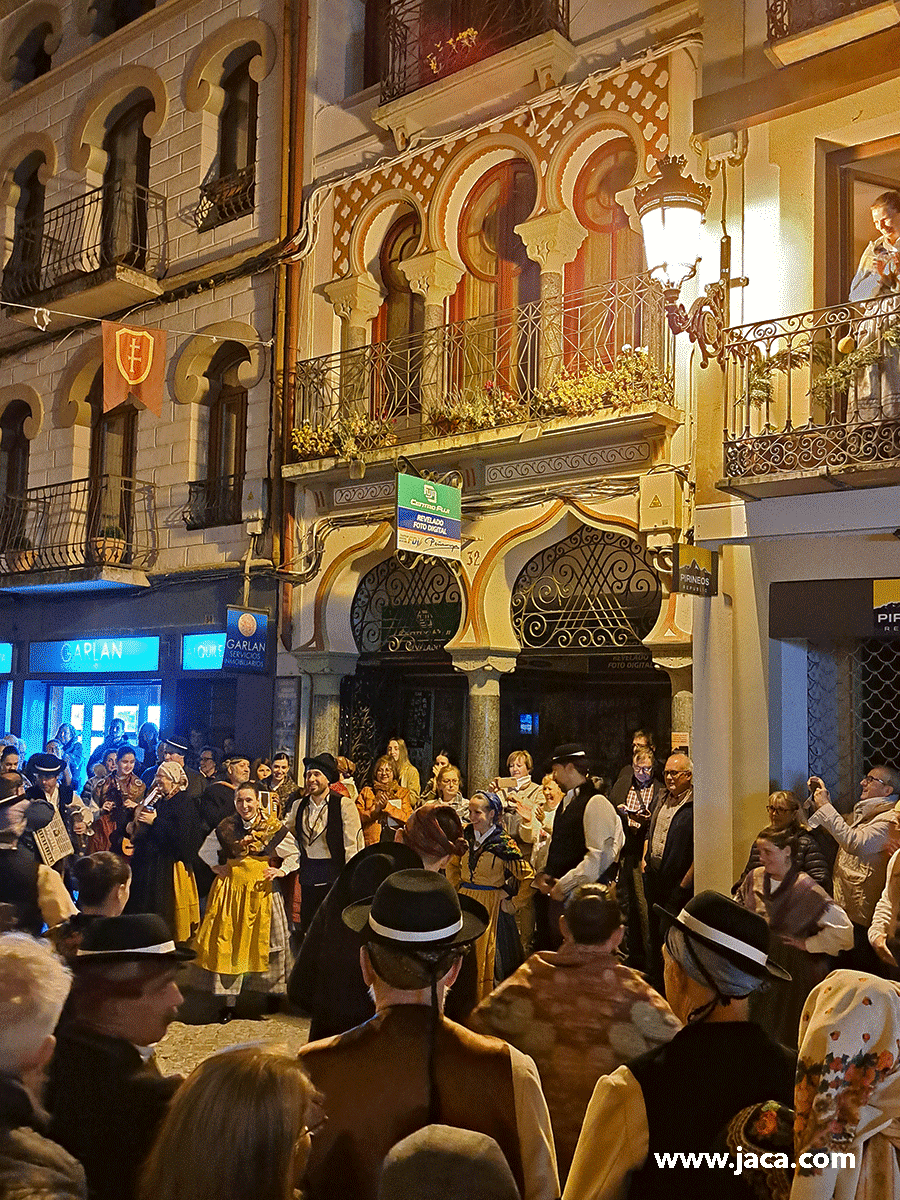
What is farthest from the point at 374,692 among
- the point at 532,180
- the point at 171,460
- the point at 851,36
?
the point at 851,36

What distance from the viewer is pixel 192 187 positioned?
1298cm

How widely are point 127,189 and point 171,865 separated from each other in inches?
370

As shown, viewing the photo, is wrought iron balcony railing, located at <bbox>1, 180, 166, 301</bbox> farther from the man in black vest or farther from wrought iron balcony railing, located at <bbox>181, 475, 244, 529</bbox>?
the man in black vest

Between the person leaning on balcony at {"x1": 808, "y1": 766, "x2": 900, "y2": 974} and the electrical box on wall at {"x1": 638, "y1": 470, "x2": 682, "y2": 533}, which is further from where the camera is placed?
the electrical box on wall at {"x1": 638, "y1": 470, "x2": 682, "y2": 533}

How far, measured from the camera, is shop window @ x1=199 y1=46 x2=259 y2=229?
12.5m

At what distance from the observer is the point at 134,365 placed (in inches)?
421

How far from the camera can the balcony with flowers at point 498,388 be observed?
29.3ft

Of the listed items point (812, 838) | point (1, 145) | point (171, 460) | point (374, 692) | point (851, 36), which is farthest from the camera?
point (1, 145)

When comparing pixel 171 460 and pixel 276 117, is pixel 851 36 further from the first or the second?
pixel 171 460

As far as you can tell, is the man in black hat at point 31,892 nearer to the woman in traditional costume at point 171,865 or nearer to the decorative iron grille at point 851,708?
the woman in traditional costume at point 171,865

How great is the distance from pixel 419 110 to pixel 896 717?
7.44m

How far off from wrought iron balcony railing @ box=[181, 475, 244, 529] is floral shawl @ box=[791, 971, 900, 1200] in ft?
33.7

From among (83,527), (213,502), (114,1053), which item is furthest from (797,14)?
(83,527)

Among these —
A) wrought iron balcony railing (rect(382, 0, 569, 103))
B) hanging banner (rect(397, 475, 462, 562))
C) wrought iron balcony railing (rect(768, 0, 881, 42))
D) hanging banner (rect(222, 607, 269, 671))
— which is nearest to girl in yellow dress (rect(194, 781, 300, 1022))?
hanging banner (rect(397, 475, 462, 562))
